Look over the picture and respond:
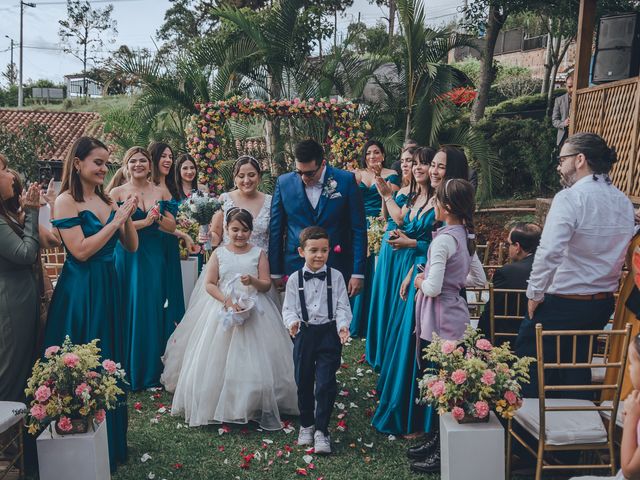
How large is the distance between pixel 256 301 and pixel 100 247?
4.63ft

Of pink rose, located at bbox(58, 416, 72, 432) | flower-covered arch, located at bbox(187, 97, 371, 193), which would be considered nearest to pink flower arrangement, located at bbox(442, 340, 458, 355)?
pink rose, located at bbox(58, 416, 72, 432)

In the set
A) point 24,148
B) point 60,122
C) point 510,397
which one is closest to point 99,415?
point 510,397

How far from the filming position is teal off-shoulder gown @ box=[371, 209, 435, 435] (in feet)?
15.1

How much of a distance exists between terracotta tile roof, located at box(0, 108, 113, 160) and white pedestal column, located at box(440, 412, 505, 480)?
3139 centimetres

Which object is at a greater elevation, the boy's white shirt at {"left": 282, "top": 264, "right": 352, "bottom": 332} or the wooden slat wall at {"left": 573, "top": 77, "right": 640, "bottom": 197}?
the wooden slat wall at {"left": 573, "top": 77, "right": 640, "bottom": 197}

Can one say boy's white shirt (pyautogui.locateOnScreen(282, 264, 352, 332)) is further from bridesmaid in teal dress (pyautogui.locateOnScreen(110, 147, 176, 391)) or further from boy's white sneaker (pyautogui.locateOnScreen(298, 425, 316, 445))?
bridesmaid in teal dress (pyautogui.locateOnScreen(110, 147, 176, 391))

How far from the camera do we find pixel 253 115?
31.4 feet

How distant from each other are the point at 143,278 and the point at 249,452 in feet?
7.36

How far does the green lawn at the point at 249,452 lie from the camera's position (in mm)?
4172

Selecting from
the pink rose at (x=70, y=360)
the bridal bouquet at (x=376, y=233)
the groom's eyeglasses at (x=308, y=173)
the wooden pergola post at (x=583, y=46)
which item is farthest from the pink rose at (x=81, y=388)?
the wooden pergola post at (x=583, y=46)

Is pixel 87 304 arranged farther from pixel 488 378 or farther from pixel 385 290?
pixel 385 290

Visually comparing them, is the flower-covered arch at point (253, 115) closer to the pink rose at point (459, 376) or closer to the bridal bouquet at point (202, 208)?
the bridal bouquet at point (202, 208)

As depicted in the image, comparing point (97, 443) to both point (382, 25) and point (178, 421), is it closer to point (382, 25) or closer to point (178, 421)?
point (178, 421)

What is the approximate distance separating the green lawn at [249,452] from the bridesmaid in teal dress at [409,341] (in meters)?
0.18
